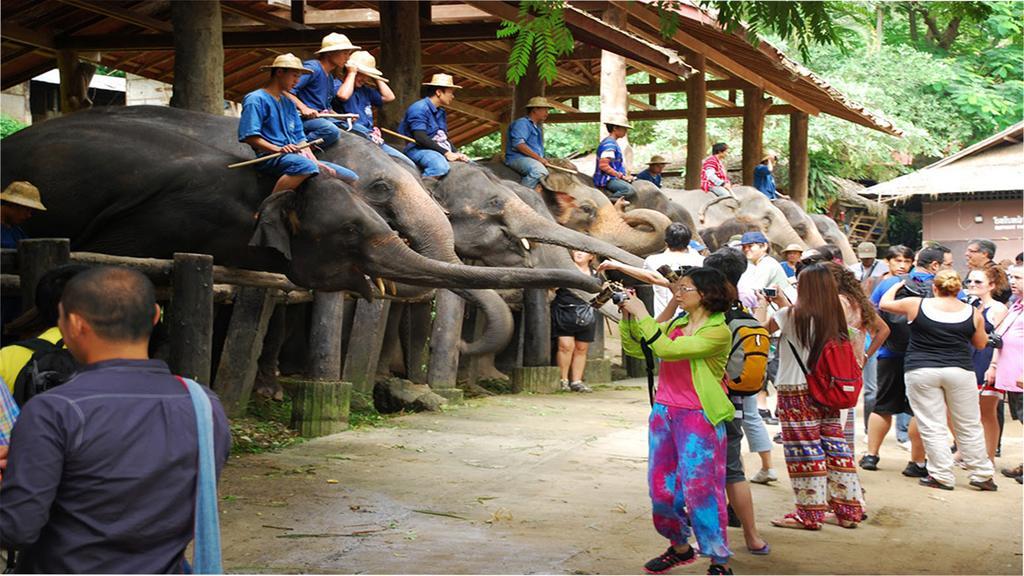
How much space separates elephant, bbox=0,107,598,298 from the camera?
7.32m

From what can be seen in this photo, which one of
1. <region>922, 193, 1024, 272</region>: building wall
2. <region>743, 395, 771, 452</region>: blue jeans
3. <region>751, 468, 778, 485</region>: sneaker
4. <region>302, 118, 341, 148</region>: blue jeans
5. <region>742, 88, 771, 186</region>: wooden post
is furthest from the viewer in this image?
<region>922, 193, 1024, 272</region>: building wall

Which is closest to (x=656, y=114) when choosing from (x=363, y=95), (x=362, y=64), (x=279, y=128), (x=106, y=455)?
(x=363, y=95)

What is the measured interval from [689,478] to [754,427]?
2.21 m

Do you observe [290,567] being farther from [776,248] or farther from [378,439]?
[776,248]

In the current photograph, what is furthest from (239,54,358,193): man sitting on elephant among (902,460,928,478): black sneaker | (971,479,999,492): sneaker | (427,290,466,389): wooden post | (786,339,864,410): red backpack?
(971,479,999,492): sneaker

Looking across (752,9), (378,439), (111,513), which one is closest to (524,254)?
(378,439)

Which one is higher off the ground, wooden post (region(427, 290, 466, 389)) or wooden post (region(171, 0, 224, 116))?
wooden post (region(171, 0, 224, 116))

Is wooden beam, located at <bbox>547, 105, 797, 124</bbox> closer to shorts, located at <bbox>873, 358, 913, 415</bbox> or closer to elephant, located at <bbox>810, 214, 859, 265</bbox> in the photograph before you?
elephant, located at <bbox>810, 214, 859, 265</bbox>

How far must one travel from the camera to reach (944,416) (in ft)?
27.6

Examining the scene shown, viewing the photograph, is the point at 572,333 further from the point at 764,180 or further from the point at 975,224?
the point at 975,224

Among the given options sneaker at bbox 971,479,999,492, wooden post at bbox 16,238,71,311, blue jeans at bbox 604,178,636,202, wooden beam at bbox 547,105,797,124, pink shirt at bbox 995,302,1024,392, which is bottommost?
sneaker at bbox 971,479,999,492

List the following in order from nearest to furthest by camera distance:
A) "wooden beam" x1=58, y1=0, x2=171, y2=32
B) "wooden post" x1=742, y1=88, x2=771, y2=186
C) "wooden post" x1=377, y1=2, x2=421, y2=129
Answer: "wooden post" x1=377, y1=2, x2=421, y2=129 < "wooden beam" x1=58, y1=0, x2=171, y2=32 < "wooden post" x1=742, y1=88, x2=771, y2=186

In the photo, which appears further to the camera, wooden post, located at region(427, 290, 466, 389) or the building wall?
the building wall

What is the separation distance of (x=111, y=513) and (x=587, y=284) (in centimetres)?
405
